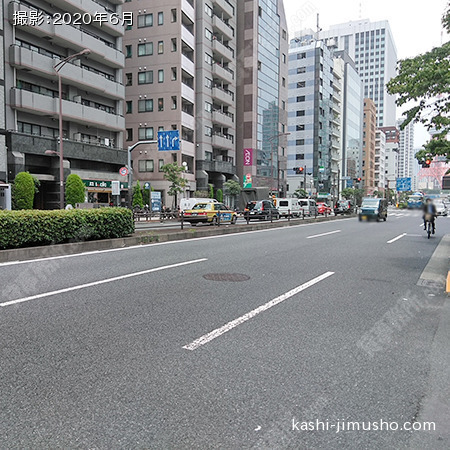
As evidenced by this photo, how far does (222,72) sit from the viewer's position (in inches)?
2087

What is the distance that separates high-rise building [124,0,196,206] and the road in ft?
128

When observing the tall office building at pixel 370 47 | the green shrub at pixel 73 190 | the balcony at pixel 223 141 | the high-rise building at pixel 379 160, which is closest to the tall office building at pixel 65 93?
the green shrub at pixel 73 190

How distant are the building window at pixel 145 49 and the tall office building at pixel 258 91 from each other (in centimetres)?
1780

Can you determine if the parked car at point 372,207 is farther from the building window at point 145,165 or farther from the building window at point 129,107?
the building window at point 129,107

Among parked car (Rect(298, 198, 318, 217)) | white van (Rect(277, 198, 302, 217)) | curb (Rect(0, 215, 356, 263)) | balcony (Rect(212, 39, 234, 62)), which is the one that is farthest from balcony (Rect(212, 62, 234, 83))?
curb (Rect(0, 215, 356, 263))

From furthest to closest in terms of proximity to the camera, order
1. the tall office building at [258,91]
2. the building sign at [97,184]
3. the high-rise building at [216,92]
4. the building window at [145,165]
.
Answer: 1. the tall office building at [258,91]
2. the high-rise building at [216,92]
3. the building window at [145,165]
4. the building sign at [97,184]

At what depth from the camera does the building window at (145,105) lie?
46.0 metres

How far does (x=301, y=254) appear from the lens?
11.5m

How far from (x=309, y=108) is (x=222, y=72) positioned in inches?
1646

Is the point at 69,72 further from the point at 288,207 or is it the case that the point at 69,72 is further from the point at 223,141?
the point at 223,141

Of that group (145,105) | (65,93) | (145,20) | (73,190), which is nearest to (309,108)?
(145,20)

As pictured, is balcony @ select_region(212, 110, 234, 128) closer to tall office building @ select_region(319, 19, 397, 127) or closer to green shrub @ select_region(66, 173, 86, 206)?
green shrub @ select_region(66, 173, 86, 206)

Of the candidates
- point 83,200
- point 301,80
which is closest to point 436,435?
point 83,200

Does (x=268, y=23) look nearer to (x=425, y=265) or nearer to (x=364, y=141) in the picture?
(x=425, y=265)
